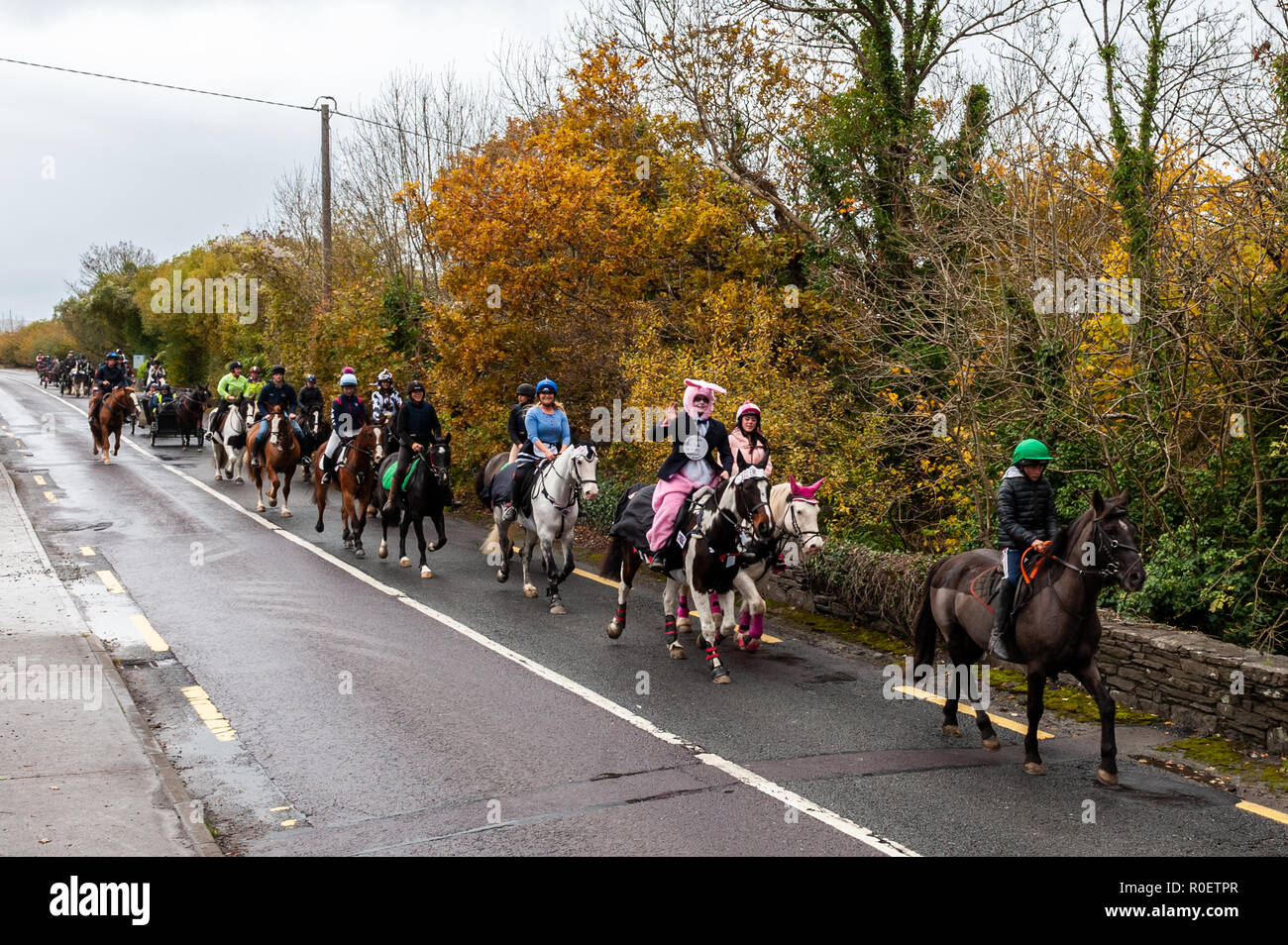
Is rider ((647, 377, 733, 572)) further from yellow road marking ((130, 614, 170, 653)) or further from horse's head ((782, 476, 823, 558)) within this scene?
yellow road marking ((130, 614, 170, 653))

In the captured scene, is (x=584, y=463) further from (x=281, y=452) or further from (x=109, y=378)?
(x=109, y=378)

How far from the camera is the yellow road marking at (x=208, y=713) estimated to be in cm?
908

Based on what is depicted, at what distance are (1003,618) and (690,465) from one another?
4.21m

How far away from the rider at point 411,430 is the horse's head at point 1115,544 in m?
10.8

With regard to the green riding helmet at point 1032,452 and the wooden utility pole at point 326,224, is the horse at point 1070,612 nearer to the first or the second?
the green riding helmet at point 1032,452

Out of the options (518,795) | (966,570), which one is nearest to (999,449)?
(966,570)

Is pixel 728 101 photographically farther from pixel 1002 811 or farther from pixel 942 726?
pixel 1002 811

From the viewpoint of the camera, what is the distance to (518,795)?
769 cm

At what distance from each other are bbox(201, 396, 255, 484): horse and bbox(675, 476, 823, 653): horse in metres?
15.7

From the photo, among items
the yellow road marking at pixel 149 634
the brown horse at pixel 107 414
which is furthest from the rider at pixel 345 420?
the brown horse at pixel 107 414

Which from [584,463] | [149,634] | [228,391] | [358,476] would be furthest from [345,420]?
[228,391]

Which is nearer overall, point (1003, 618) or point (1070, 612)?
point (1070, 612)

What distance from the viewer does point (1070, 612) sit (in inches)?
322

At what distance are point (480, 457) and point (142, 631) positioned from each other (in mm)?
10408
